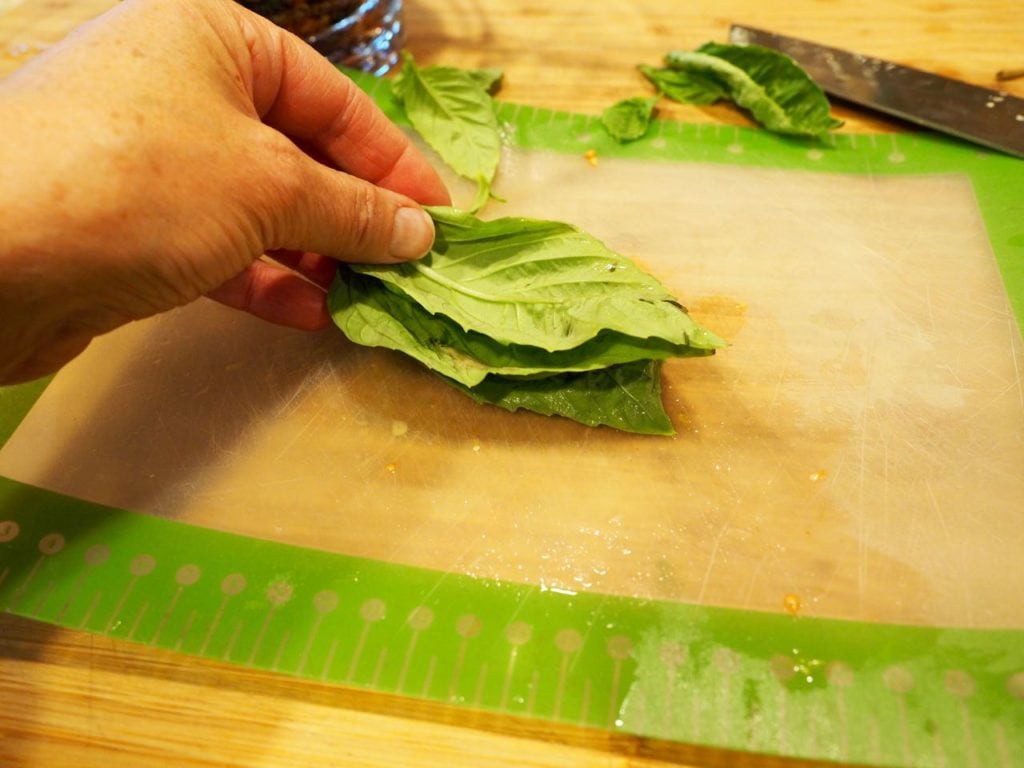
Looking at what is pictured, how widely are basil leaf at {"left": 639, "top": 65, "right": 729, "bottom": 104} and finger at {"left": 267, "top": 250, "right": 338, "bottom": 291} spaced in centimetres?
108

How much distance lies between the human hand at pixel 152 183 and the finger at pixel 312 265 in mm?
247

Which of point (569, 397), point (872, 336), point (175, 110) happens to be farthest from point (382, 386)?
point (872, 336)

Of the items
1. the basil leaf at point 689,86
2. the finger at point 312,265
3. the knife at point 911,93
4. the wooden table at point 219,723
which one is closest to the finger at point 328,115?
the finger at point 312,265

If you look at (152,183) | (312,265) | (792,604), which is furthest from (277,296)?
(792,604)

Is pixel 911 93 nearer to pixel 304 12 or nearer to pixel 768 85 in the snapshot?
pixel 768 85

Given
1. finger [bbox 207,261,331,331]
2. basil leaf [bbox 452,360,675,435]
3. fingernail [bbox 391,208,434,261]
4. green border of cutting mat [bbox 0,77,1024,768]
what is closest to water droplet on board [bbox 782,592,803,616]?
green border of cutting mat [bbox 0,77,1024,768]

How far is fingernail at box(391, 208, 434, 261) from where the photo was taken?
134 cm

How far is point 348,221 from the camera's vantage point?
1.26 m

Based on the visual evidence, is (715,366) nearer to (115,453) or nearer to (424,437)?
(424,437)

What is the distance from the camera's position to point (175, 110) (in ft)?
3.38

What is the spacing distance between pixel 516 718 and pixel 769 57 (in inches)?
67.8

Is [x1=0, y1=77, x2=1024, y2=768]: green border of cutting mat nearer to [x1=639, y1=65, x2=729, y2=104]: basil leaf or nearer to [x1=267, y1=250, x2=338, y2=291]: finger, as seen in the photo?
[x1=267, y1=250, x2=338, y2=291]: finger

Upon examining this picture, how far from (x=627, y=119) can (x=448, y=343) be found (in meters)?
0.87

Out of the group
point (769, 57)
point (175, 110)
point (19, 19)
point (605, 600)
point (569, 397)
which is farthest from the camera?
point (19, 19)
